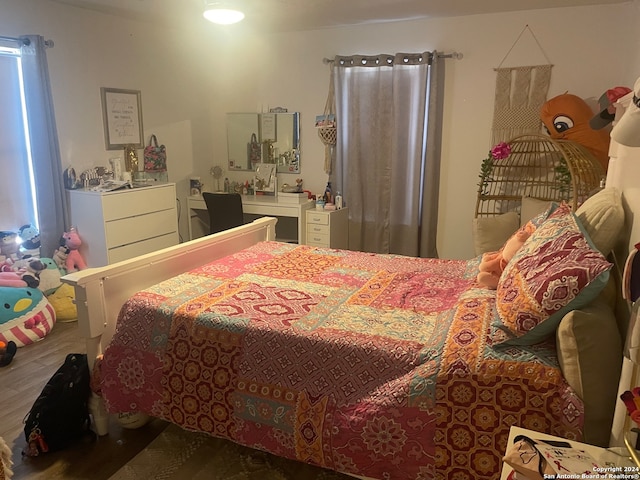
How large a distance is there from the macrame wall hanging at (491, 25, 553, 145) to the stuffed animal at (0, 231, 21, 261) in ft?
12.8

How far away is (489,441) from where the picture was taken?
5.17 ft

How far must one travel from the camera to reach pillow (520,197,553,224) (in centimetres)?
357

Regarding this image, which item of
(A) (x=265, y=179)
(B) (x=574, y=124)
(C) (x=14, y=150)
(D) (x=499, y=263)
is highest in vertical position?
(B) (x=574, y=124)

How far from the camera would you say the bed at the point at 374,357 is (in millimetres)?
1539

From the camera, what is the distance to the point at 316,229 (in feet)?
15.0

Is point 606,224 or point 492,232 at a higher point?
point 606,224

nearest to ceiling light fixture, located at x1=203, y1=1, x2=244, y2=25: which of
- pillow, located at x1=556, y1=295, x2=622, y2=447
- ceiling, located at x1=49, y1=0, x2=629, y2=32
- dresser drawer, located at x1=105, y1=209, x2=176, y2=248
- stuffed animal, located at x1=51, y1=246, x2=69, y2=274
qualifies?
ceiling, located at x1=49, y1=0, x2=629, y2=32

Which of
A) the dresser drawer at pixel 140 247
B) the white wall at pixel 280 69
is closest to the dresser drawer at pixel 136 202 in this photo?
the dresser drawer at pixel 140 247

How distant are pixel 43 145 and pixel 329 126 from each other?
2459 millimetres

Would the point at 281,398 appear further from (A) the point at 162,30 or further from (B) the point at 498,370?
(A) the point at 162,30

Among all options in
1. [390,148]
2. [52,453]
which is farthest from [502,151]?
[52,453]

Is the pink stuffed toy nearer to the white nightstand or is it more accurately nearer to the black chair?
the black chair

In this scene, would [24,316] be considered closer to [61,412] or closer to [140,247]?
[140,247]

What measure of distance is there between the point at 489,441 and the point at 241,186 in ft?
13.3
